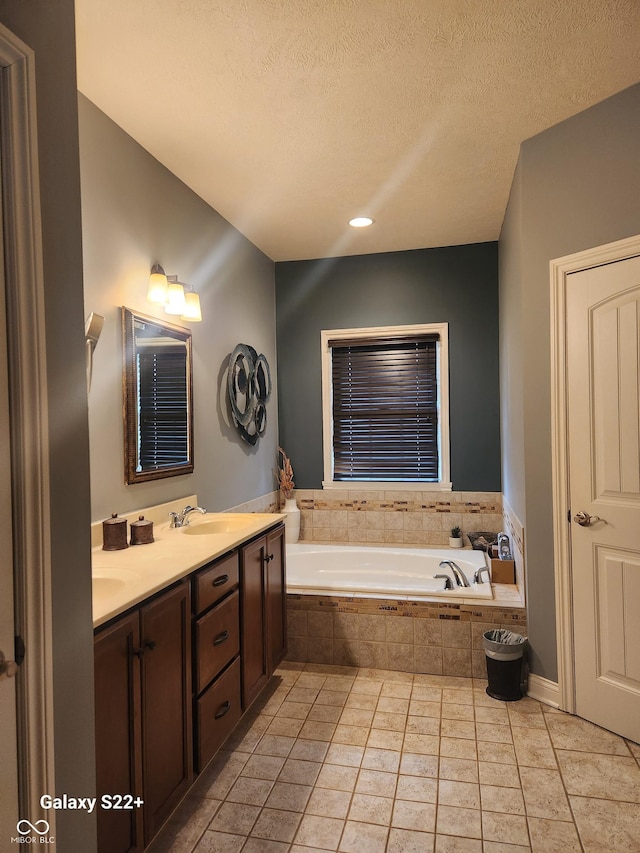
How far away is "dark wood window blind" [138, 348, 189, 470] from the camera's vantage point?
2.70m

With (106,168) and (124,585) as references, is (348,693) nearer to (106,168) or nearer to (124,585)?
(124,585)

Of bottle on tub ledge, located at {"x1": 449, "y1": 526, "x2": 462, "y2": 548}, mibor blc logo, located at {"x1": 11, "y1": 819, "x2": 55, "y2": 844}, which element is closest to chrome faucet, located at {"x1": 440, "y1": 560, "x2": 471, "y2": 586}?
bottle on tub ledge, located at {"x1": 449, "y1": 526, "x2": 462, "y2": 548}

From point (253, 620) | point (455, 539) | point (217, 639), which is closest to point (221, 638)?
point (217, 639)

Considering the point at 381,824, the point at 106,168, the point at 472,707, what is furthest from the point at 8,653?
the point at 472,707

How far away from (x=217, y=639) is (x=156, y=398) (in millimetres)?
1226

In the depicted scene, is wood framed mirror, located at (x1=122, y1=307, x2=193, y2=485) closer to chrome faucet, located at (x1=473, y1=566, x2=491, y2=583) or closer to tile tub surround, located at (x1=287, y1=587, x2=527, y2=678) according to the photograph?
tile tub surround, located at (x1=287, y1=587, x2=527, y2=678)

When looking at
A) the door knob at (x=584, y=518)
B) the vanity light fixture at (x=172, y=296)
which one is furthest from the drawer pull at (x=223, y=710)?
the vanity light fixture at (x=172, y=296)

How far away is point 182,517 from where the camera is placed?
9.46 ft

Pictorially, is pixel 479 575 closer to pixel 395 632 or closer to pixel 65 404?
pixel 395 632

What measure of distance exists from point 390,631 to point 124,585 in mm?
1849

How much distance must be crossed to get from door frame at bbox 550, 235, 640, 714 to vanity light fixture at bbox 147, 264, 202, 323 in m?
1.81

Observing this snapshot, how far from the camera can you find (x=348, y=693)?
2.91m

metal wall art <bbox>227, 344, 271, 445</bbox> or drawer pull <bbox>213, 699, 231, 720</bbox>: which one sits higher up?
metal wall art <bbox>227, 344, 271, 445</bbox>

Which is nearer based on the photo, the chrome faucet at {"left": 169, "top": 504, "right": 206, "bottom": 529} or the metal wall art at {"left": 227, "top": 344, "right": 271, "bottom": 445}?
the chrome faucet at {"left": 169, "top": 504, "right": 206, "bottom": 529}
